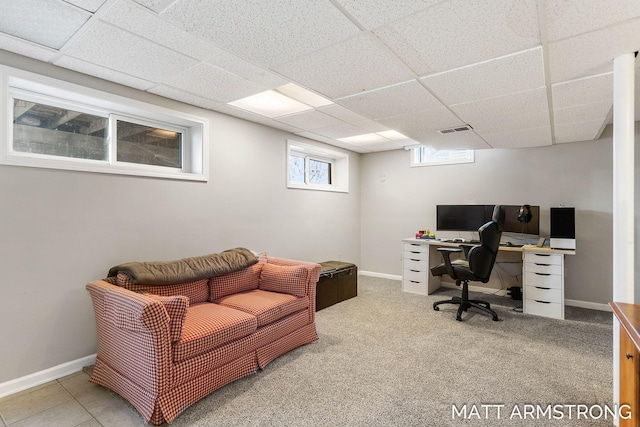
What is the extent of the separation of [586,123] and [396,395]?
332 centimetres

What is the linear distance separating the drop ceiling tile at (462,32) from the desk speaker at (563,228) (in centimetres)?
276

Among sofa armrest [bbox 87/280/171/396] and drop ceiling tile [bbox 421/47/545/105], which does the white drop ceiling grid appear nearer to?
drop ceiling tile [bbox 421/47/545/105]

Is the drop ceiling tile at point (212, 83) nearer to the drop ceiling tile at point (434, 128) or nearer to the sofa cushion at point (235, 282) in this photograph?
the drop ceiling tile at point (434, 128)

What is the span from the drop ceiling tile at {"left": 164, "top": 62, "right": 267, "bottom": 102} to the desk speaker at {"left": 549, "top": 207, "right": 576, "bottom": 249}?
3726 millimetres

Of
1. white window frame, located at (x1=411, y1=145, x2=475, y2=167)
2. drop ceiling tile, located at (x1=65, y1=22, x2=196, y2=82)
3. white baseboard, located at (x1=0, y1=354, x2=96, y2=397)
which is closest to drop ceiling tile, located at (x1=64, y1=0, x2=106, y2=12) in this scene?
drop ceiling tile, located at (x1=65, y1=22, x2=196, y2=82)

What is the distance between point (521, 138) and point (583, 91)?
1.51m

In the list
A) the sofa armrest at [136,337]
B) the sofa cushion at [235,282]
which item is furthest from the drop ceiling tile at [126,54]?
the sofa cushion at [235,282]

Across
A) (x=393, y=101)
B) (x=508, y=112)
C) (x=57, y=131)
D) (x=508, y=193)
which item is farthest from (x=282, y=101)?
(x=508, y=193)

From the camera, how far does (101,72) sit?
8.04 ft

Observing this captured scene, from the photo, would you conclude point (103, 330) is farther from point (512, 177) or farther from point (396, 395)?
point (512, 177)

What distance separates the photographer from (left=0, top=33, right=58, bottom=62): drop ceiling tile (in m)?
2.00

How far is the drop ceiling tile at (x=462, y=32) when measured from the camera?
61.0 inches

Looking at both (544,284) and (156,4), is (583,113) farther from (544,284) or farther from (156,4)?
(156,4)

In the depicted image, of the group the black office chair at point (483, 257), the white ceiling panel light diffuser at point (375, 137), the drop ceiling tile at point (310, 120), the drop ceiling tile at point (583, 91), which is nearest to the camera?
the drop ceiling tile at point (583, 91)
